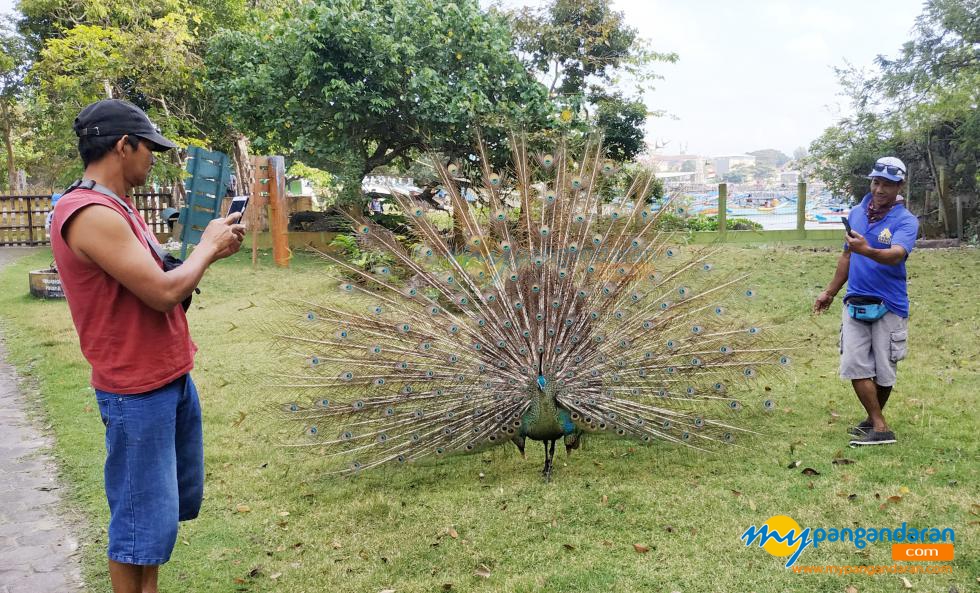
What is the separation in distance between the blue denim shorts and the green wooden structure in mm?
922

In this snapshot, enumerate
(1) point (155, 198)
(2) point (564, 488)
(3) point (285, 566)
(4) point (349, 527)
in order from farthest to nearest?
(1) point (155, 198) < (2) point (564, 488) < (4) point (349, 527) < (3) point (285, 566)

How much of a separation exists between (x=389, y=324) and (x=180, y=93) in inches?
702

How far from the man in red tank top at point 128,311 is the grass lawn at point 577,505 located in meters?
1.20

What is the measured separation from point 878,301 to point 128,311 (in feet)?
14.5

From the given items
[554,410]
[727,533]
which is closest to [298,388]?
[554,410]

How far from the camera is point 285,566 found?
376cm

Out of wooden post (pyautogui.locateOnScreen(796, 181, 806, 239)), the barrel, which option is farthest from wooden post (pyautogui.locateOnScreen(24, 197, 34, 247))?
wooden post (pyautogui.locateOnScreen(796, 181, 806, 239))

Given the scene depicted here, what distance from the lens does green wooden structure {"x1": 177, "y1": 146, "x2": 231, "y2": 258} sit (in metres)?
3.43

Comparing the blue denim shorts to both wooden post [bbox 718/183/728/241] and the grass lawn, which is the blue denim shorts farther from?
wooden post [bbox 718/183/728/241]

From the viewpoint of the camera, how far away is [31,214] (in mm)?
21328

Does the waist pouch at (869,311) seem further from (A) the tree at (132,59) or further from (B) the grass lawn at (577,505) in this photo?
(A) the tree at (132,59)

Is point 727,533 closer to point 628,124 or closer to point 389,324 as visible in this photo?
point 389,324

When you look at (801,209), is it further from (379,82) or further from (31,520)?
(31,520)

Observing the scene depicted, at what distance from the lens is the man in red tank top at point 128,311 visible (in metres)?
2.35
